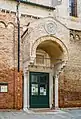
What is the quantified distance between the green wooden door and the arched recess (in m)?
1.33

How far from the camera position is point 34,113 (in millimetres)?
17391

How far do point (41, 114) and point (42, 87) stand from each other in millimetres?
2998

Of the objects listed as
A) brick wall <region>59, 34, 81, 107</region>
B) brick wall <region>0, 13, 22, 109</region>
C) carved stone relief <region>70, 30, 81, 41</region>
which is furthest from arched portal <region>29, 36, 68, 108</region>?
carved stone relief <region>70, 30, 81, 41</region>

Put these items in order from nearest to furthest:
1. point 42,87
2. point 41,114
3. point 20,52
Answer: point 41,114 → point 20,52 → point 42,87

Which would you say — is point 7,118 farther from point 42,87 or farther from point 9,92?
point 42,87

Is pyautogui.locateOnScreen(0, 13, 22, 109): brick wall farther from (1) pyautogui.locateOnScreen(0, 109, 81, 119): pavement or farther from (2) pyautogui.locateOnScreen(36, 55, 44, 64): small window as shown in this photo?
(2) pyautogui.locateOnScreen(36, 55, 44, 64): small window

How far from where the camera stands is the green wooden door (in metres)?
19.3

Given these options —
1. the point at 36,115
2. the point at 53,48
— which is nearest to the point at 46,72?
the point at 53,48

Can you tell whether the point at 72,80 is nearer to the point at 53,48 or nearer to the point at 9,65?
the point at 53,48

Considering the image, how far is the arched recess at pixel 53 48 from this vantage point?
17891 mm

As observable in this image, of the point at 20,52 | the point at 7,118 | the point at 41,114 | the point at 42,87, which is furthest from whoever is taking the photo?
the point at 42,87

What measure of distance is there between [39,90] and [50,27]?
169 inches

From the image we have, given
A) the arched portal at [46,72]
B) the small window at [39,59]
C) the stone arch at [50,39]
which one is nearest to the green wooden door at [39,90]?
the arched portal at [46,72]

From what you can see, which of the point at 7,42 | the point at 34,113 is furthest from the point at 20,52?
the point at 34,113
